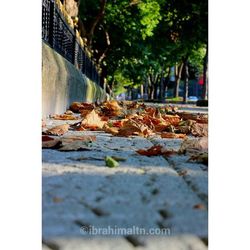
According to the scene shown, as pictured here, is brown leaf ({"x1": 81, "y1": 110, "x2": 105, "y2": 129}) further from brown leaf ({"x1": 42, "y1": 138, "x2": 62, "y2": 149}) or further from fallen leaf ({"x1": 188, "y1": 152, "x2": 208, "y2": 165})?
fallen leaf ({"x1": 188, "y1": 152, "x2": 208, "y2": 165})

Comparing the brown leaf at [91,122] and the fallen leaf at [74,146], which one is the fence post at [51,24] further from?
the fallen leaf at [74,146]

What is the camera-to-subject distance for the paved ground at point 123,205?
1.05 m

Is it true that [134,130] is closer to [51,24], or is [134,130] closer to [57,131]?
[57,131]

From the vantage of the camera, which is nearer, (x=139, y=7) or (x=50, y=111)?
(x=50, y=111)

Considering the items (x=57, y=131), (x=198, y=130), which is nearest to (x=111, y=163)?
(x=57, y=131)

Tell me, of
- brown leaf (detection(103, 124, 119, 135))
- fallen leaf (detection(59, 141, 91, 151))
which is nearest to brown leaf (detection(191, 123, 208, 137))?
brown leaf (detection(103, 124, 119, 135))

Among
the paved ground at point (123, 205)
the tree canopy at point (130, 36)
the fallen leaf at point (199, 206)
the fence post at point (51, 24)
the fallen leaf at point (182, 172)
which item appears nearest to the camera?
the paved ground at point (123, 205)

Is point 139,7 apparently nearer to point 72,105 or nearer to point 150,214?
point 72,105

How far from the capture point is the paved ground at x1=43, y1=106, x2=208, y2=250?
1.05 metres

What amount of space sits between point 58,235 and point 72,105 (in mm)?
4001

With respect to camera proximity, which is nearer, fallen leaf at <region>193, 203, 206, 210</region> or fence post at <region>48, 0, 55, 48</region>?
fallen leaf at <region>193, 203, 206, 210</region>

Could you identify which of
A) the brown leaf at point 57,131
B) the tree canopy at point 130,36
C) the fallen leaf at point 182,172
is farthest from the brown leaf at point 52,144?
the tree canopy at point 130,36
